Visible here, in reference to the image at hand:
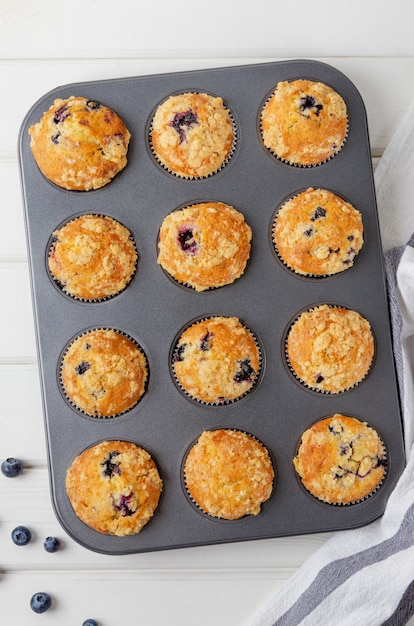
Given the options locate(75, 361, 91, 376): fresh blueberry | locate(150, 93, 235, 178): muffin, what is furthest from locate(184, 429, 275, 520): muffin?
locate(150, 93, 235, 178): muffin

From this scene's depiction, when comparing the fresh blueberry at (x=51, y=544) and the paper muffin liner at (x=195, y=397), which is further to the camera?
the fresh blueberry at (x=51, y=544)

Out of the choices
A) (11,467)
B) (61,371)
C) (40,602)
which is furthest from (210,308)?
(40,602)

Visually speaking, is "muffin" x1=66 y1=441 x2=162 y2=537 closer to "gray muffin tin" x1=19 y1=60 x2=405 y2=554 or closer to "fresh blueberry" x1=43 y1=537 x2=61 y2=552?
"gray muffin tin" x1=19 y1=60 x2=405 y2=554

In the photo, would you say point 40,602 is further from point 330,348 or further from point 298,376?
point 330,348

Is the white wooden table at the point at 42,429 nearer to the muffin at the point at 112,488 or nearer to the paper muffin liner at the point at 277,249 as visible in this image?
the muffin at the point at 112,488

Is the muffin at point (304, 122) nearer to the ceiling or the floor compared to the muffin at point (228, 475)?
nearer to the ceiling

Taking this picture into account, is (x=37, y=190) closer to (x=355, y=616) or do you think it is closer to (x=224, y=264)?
(x=224, y=264)

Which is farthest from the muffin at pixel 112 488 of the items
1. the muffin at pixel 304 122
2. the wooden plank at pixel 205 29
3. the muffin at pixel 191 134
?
the wooden plank at pixel 205 29

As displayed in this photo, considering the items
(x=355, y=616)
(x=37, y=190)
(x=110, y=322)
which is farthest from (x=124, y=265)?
(x=355, y=616)
